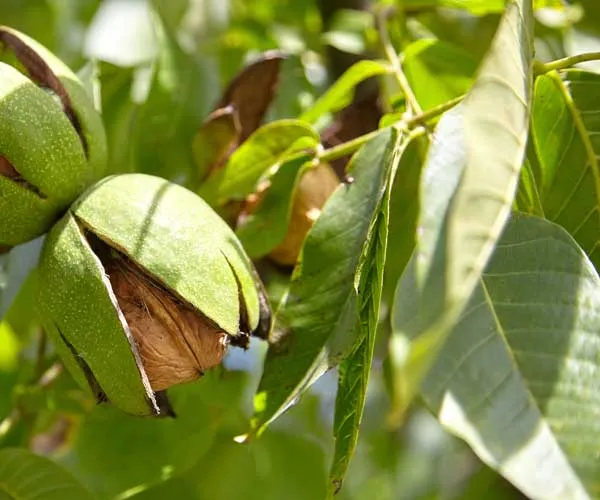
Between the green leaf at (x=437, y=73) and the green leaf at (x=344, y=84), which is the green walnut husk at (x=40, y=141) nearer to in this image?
the green leaf at (x=344, y=84)

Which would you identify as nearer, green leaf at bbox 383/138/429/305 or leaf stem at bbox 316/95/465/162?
leaf stem at bbox 316/95/465/162

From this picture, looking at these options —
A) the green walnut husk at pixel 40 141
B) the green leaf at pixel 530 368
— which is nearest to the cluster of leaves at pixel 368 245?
the green leaf at pixel 530 368

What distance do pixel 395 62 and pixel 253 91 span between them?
0.27 meters

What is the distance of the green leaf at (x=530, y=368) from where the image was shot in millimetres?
975

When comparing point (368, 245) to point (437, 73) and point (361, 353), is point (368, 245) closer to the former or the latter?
point (361, 353)

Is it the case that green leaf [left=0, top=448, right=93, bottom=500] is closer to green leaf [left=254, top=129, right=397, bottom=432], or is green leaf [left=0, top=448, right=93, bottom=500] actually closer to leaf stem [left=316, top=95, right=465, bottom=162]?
green leaf [left=254, top=129, right=397, bottom=432]

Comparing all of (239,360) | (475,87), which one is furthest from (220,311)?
(239,360)

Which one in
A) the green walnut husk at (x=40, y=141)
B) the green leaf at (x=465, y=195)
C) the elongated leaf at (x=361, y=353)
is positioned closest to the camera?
the green leaf at (x=465, y=195)

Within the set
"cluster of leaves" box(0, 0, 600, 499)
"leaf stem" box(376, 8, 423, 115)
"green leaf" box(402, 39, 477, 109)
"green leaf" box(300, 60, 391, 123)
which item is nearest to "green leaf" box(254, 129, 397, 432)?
"cluster of leaves" box(0, 0, 600, 499)

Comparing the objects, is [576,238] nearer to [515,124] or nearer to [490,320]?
[490,320]

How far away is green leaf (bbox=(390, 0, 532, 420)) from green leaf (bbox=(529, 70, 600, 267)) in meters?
0.27

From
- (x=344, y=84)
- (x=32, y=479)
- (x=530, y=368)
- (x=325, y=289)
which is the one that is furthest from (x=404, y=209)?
(x=32, y=479)

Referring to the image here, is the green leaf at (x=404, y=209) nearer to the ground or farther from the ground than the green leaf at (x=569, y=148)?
nearer to the ground

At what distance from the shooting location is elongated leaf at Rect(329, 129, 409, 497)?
3.82 feet
